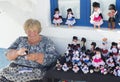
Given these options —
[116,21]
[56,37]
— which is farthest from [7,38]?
[116,21]

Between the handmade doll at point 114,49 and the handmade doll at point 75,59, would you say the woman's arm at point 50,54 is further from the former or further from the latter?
the handmade doll at point 114,49

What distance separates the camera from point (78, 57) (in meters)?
2.49

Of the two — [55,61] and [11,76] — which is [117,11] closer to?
[55,61]

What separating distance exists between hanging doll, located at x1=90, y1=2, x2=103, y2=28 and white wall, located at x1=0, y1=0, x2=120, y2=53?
0.07 metres

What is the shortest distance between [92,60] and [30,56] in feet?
1.80

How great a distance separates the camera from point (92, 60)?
2418 millimetres

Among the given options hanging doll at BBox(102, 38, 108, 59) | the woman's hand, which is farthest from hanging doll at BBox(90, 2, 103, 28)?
the woman's hand

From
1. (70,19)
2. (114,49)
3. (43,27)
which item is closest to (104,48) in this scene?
(114,49)

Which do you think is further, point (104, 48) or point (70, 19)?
point (70, 19)

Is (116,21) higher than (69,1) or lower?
lower

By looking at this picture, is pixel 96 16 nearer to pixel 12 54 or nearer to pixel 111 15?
pixel 111 15

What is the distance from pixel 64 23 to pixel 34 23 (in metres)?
0.38

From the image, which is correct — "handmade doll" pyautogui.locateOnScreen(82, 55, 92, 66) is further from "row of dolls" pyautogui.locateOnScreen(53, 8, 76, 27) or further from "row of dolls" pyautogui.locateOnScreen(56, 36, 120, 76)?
"row of dolls" pyautogui.locateOnScreen(53, 8, 76, 27)

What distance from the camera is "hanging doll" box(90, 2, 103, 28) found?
2551 mm
